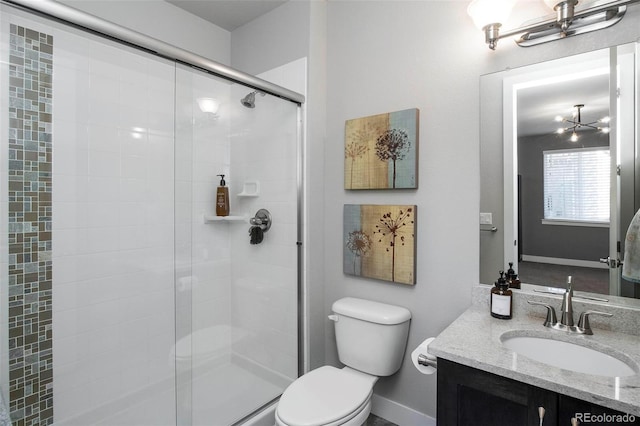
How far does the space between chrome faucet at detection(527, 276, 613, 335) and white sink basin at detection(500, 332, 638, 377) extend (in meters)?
0.08

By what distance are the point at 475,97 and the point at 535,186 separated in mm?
487

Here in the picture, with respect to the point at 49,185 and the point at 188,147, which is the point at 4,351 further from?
the point at 188,147

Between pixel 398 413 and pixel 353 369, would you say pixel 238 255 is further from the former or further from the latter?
pixel 398 413

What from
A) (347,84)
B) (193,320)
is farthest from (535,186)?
(193,320)

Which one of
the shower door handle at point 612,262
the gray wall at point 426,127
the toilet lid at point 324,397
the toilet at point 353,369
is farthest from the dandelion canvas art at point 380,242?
the shower door handle at point 612,262

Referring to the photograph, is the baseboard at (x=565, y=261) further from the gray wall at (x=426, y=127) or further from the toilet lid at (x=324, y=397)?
the toilet lid at (x=324, y=397)

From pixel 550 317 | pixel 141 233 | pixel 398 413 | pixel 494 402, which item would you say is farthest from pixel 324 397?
pixel 141 233

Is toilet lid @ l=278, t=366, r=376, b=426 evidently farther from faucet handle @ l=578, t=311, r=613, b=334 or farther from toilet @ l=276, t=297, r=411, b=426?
faucet handle @ l=578, t=311, r=613, b=334

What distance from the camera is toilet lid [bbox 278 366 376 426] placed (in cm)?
133

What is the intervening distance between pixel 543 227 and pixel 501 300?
1.17 ft

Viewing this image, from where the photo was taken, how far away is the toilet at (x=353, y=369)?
1380 mm

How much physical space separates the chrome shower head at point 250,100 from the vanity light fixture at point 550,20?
44.6 inches

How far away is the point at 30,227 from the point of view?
1508 mm

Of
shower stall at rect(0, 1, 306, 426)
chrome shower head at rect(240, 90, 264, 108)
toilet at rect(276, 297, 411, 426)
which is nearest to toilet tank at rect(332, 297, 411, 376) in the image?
toilet at rect(276, 297, 411, 426)
